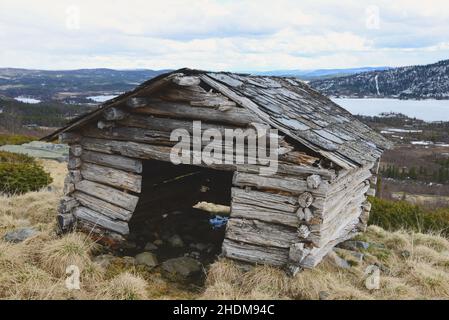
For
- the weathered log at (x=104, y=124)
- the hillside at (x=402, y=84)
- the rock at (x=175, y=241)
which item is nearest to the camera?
the weathered log at (x=104, y=124)

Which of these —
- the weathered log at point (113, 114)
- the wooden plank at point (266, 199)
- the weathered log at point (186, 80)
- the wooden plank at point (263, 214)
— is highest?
the weathered log at point (186, 80)

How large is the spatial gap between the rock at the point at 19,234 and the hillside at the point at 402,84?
172467 mm

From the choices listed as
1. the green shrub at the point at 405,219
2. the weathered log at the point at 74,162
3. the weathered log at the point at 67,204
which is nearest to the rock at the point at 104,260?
the weathered log at the point at 67,204

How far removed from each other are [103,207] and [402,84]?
19481cm

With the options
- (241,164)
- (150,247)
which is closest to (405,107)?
(150,247)

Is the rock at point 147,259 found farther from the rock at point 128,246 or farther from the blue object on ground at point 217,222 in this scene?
the blue object on ground at point 217,222

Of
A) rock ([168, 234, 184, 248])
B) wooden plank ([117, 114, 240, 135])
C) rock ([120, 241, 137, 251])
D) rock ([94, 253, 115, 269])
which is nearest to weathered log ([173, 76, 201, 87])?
wooden plank ([117, 114, 240, 135])

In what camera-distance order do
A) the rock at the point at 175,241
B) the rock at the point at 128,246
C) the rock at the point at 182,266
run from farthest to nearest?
the rock at the point at 175,241 → the rock at the point at 128,246 → the rock at the point at 182,266

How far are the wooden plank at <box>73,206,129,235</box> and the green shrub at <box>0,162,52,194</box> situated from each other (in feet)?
18.1

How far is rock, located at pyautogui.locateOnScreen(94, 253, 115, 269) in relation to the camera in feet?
23.8

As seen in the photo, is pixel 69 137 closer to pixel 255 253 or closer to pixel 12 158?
pixel 255 253

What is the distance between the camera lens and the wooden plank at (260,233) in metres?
6.86

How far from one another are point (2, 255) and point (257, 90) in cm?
490
